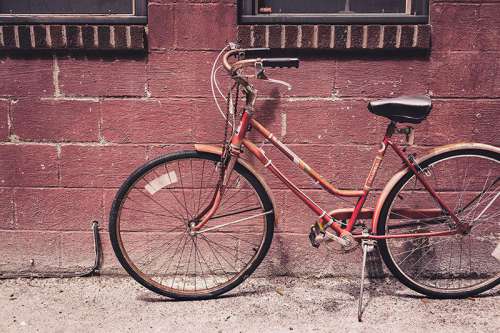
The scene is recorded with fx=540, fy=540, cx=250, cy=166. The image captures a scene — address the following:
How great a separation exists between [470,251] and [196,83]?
2.08 meters

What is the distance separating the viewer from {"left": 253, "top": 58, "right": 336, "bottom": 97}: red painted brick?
3346mm

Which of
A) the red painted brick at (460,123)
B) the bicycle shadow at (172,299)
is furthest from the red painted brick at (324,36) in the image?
the bicycle shadow at (172,299)

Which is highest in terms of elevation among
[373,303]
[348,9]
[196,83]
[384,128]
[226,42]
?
[348,9]

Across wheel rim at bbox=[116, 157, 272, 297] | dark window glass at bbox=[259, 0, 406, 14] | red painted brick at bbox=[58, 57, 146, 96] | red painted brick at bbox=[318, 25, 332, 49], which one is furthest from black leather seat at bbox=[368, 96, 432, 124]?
red painted brick at bbox=[58, 57, 146, 96]

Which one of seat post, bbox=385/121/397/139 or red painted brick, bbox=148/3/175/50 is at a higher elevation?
red painted brick, bbox=148/3/175/50

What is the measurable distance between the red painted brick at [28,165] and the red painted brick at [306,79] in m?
1.41

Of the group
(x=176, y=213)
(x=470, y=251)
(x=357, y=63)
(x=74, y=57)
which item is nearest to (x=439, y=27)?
(x=357, y=63)

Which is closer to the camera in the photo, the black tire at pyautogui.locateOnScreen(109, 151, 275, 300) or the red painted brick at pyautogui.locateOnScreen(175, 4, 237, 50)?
the black tire at pyautogui.locateOnScreen(109, 151, 275, 300)

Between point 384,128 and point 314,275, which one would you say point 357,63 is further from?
point 314,275

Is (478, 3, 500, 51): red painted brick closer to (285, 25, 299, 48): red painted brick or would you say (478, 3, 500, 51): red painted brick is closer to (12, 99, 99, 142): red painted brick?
(285, 25, 299, 48): red painted brick

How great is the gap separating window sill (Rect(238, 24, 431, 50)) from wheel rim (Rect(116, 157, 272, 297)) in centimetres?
86

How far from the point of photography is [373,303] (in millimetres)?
3258

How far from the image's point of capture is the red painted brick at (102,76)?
335 cm

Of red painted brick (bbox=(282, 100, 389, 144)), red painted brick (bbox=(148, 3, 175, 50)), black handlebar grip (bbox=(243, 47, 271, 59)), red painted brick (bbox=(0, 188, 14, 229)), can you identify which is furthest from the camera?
red painted brick (bbox=(0, 188, 14, 229))
